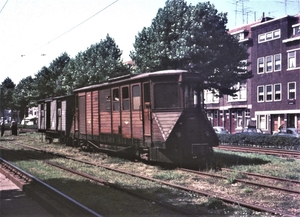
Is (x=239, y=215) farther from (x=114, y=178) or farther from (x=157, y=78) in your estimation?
(x=157, y=78)

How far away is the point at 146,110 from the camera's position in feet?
42.5

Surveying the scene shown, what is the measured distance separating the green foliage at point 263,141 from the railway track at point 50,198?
49.7 ft

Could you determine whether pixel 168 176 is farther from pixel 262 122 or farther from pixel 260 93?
pixel 260 93

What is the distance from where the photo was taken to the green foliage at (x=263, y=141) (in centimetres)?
2094

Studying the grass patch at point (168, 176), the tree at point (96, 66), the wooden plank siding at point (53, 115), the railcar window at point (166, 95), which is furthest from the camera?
the tree at point (96, 66)

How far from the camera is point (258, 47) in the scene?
41.0 m

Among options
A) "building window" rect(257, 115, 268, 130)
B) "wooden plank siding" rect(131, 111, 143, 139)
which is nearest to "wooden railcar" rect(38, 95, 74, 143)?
"wooden plank siding" rect(131, 111, 143, 139)

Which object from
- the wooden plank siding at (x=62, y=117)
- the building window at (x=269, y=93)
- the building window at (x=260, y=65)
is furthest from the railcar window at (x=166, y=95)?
the building window at (x=260, y=65)

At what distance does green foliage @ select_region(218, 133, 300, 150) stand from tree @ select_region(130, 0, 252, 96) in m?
4.46

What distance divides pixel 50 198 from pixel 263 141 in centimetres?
1724

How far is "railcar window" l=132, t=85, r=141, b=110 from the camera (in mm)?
13438

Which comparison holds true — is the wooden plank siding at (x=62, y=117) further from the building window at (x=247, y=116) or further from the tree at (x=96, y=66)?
the building window at (x=247, y=116)

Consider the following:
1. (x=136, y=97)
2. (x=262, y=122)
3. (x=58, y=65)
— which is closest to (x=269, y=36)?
(x=262, y=122)

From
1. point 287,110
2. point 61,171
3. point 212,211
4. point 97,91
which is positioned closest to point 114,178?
point 61,171
